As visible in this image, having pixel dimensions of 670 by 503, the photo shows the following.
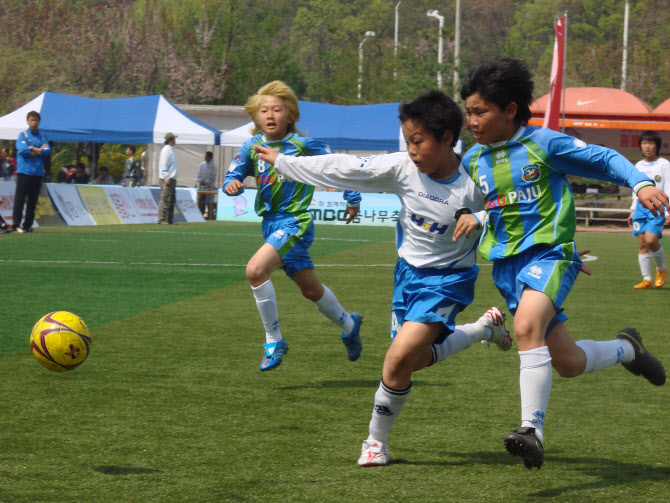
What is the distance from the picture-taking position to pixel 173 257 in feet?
47.1

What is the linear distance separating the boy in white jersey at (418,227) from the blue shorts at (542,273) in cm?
19

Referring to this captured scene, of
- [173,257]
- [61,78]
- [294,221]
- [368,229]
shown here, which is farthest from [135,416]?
[61,78]

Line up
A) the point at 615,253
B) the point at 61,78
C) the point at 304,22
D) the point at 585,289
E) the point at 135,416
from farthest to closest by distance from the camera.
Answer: the point at 304,22 → the point at 61,78 → the point at 615,253 → the point at 585,289 → the point at 135,416

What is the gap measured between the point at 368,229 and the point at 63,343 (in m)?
19.2

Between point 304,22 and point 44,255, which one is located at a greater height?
point 304,22

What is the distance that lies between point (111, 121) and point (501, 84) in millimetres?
24048

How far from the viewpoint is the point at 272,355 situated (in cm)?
620

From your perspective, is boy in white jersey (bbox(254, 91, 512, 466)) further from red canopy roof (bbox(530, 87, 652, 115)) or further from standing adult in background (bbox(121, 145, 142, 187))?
red canopy roof (bbox(530, 87, 652, 115))

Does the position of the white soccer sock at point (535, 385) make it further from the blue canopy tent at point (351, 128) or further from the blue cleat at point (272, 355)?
the blue canopy tent at point (351, 128)

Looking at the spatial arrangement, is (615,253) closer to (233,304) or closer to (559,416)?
(233,304)

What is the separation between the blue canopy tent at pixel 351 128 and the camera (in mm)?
27891

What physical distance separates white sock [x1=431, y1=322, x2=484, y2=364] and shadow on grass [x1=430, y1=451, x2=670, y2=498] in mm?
530

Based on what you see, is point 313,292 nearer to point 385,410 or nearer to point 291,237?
point 291,237

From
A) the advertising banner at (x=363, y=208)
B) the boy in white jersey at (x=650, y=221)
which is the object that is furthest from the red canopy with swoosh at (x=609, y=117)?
the boy in white jersey at (x=650, y=221)
